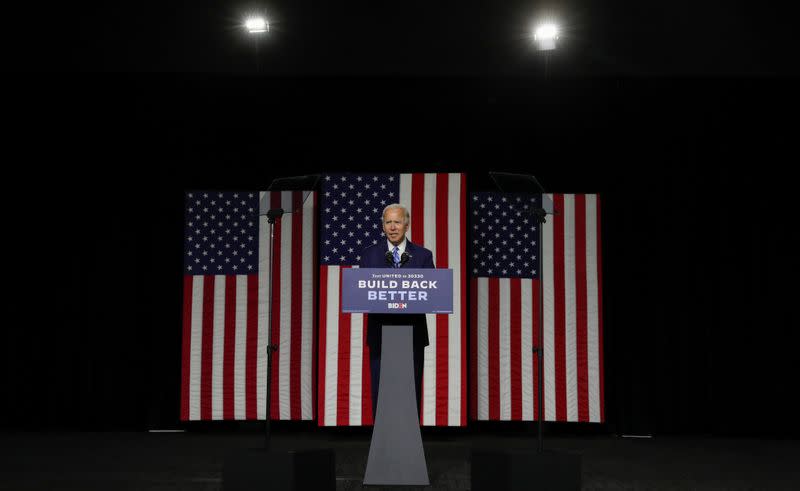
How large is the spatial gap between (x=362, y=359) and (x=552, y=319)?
1.57 meters

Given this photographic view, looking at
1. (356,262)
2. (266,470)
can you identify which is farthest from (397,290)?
(356,262)

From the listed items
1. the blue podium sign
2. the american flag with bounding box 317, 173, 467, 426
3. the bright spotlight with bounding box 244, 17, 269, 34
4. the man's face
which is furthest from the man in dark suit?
the bright spotlight with bounding box 244, 17, 269, 34

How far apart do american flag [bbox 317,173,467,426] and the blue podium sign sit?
6.80ft

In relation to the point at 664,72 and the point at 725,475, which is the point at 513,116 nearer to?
the point at 664,72

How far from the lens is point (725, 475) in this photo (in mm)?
4234

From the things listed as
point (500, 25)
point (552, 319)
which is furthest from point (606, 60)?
point (552, 319)

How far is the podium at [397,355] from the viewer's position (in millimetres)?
3361

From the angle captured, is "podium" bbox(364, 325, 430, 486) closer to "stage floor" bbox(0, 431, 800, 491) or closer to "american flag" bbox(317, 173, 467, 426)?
"stage floor" bbox(0, 431, 800, 491)

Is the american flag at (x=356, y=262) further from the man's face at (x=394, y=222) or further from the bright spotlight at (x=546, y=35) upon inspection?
the man's face at (x=394, y=222)

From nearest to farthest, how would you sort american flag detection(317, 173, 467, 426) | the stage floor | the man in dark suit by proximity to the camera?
1. the man in dark suit
2. the stage floor
3. american flag detection(317, 173, 467, 426)

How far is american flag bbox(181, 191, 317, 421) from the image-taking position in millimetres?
5641

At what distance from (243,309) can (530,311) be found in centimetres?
231

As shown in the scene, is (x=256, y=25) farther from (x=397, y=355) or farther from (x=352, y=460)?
(x=352, y=460)

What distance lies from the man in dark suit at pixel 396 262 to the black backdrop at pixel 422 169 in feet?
7.53
